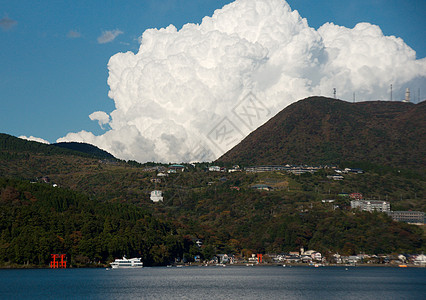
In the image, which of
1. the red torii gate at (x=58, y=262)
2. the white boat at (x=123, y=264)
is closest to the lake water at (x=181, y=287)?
the red torii gate at (x=58, y=262)

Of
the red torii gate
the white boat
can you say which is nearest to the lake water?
the red torii gate

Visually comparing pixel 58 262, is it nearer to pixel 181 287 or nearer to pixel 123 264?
pixel 123 264

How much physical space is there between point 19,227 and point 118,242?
32.1 metres

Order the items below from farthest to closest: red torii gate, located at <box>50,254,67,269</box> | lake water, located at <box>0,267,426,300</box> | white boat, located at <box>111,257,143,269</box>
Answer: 1. white boat, located at <box>111,257,143,269</box>
2. red torii gate, located at <box>50,254,67,269</box>
3. lake water, located at <box>0,267,426,300</box>

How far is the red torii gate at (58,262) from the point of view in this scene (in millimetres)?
182000

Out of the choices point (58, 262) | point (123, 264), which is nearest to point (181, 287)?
point (58, 262)

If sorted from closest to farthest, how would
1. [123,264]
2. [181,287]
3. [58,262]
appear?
[181,287], [58,262], [123,264]

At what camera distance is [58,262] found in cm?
18412

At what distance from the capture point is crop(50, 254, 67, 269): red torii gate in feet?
597

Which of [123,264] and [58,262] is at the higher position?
[58,262]

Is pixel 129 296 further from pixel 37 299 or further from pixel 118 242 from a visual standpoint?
pixel 118 242

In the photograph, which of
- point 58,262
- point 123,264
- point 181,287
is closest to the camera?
point 181,287

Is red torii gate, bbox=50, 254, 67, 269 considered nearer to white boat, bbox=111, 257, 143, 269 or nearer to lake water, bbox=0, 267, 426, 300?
lake water, bbox=0, 267, 426, 300

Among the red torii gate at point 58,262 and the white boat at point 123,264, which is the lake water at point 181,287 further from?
the white boat at point 123,264
